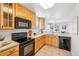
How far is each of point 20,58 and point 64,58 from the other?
0.36m

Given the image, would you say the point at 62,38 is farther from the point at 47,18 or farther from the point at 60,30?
the point at 47,18

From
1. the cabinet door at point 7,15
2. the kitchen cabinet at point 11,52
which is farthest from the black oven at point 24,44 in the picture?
the cabinet door at point 7,15

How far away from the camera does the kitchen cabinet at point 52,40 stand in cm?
456

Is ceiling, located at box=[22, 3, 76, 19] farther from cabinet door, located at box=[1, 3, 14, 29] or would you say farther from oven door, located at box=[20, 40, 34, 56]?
oven door, located at box=[20, 40, 34, 56]

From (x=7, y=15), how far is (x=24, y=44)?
848mm

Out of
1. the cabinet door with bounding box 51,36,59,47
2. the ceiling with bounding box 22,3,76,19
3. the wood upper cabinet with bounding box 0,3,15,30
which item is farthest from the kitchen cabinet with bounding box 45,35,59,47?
the wood upper cabinet with bounding box 0,3,15,30

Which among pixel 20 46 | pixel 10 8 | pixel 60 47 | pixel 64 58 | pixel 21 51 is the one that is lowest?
pixel 60 47

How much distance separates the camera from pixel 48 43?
4957 millimetres

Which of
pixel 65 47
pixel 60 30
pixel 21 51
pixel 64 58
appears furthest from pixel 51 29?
pixel 64 58

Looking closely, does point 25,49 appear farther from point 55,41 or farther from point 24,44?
point 55,41

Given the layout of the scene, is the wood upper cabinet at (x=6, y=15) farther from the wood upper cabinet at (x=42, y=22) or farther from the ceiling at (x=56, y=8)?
the wood upper cabinet at (x=42, y=22)

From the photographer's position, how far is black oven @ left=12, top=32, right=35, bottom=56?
2.21 metres

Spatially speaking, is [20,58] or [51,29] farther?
[51,29]

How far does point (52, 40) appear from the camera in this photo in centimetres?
478
